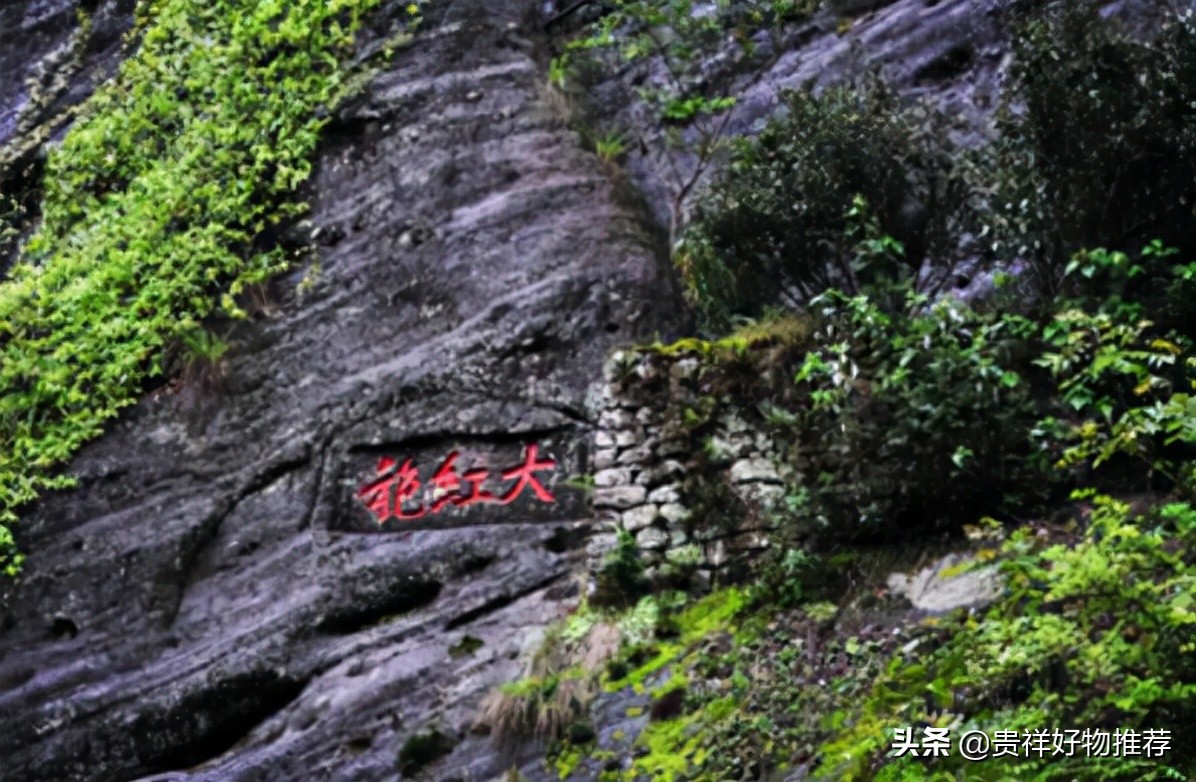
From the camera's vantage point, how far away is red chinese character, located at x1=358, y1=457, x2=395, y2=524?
837cm

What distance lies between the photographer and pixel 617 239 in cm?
944

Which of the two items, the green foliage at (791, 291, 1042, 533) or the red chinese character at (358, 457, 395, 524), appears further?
the red chinese character at (358, 457, 395, 524)

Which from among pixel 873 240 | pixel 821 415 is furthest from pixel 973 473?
pixel 873 240

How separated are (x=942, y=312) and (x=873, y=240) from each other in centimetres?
72

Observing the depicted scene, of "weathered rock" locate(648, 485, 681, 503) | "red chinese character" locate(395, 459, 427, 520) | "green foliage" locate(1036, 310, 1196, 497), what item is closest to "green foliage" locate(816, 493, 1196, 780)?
"green foliage" locate(1036, 310, 1196, 497)

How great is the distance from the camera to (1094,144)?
6984 millimetres

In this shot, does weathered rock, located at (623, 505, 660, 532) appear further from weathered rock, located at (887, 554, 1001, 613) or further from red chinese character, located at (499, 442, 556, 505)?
weathered rock, located at (887, 554, 1001, 613)

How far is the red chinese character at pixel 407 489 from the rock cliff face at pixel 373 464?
8 centimetres

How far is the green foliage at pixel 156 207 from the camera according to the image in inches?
381

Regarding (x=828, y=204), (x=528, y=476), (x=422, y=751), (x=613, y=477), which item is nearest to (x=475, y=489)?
(x=528, y=476)

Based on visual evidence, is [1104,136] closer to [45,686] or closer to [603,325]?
[603,325]

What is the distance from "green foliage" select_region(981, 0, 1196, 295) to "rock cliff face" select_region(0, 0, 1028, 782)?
7.14 feet

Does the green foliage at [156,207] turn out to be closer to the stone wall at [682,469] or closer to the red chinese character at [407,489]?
the red chinese character at [407,489]

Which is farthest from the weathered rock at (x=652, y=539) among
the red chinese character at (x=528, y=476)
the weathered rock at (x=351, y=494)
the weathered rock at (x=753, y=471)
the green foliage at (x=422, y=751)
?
the green foliage at (x=422, y=751)
